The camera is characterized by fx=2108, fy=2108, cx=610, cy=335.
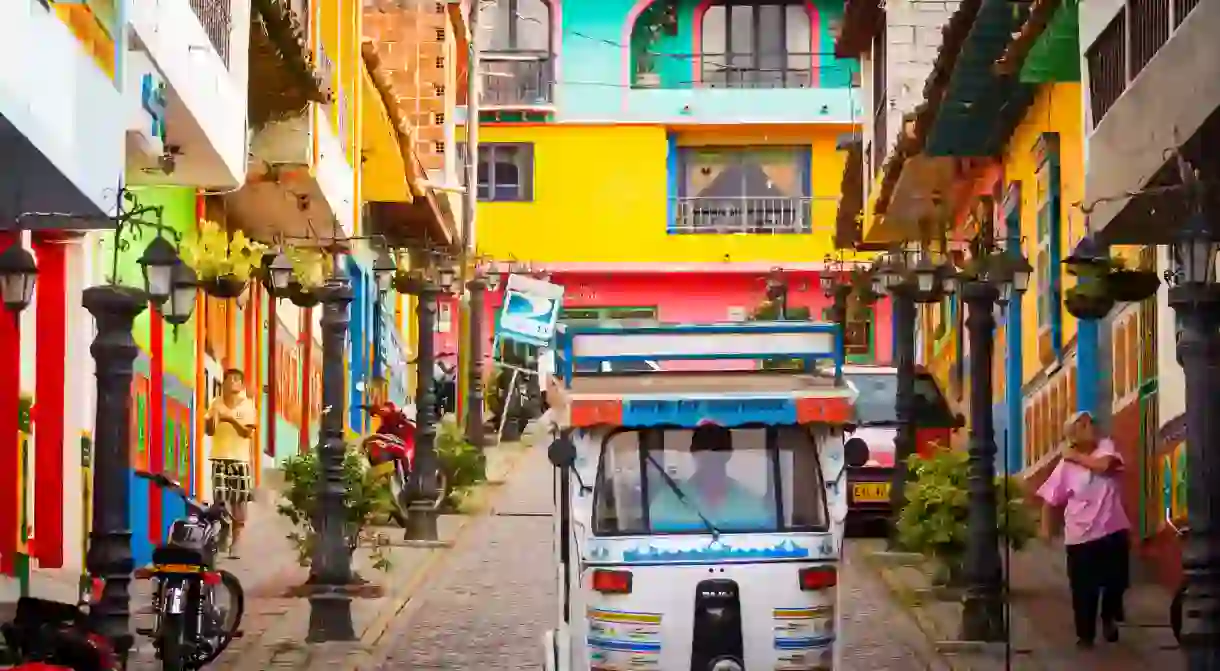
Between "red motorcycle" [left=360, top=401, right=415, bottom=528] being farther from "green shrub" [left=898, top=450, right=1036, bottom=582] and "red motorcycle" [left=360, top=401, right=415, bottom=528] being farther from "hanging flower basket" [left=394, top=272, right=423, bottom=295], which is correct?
"green shrub" [left=898, top=450, right=1036, bottom=582]

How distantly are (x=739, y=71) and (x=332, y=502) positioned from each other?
108 ft

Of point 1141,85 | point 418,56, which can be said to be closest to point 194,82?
point 1141,85

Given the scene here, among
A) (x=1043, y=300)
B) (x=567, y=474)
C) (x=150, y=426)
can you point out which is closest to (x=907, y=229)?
(x=1043, y=300)

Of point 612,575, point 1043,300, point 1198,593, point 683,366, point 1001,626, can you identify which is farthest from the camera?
point 1043,300

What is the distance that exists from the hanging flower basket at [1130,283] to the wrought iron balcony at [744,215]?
31.7 m

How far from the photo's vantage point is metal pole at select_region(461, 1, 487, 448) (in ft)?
107

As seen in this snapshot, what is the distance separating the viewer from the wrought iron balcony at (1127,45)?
13.3 meters

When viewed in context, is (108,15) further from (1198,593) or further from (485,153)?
(485,153)

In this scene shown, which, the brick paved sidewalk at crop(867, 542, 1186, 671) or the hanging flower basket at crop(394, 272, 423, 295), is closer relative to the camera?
the brick paved sidewalk at crop(867, 542, 1186, 671)

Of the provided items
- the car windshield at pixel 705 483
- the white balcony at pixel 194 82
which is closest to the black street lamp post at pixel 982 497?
the car windshield at pixel 705 483

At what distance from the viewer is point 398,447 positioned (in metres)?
24.2

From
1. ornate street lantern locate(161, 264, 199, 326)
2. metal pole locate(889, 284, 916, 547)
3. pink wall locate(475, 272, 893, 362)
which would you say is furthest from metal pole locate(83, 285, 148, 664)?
pink wall locate(475, 272, 893, 362)

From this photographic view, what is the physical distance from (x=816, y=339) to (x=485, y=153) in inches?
1373

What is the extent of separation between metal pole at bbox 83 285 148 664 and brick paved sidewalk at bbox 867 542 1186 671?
591 cm
